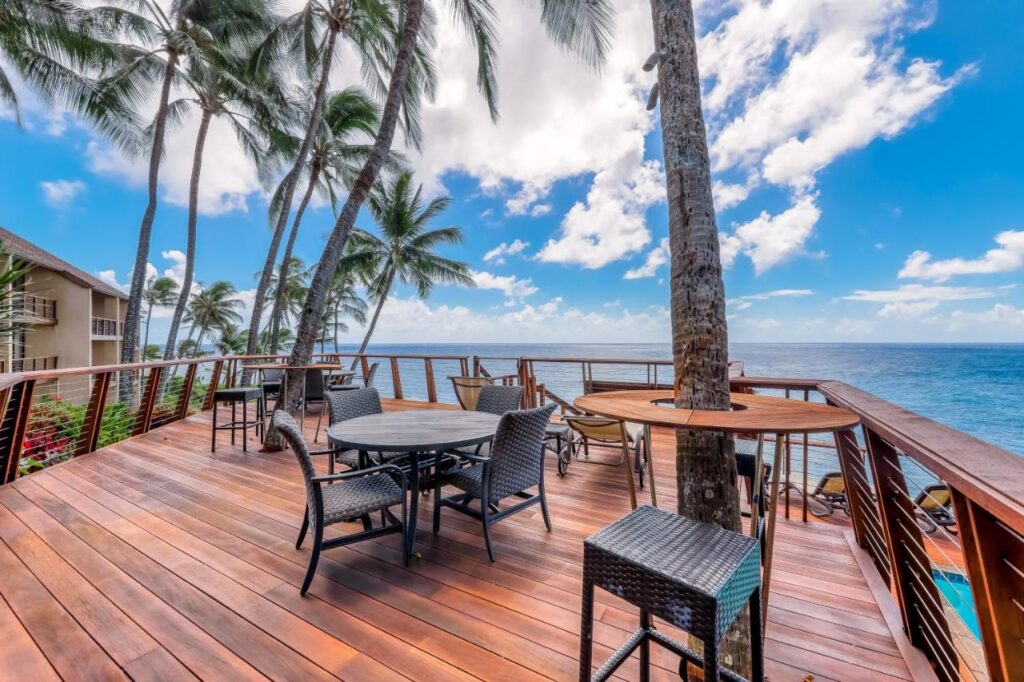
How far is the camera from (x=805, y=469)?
2.50 metres

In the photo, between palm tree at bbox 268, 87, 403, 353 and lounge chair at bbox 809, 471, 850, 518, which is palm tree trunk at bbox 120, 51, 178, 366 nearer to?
palm tree at bbox 268, 87, 403, 353

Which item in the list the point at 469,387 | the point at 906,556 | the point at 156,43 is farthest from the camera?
the point at 156,43

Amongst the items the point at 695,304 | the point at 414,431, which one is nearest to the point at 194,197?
the point at 414,431

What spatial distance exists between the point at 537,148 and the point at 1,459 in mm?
8768

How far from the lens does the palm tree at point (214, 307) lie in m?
20.2

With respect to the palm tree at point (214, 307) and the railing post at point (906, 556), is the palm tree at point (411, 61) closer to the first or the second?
the railing post at point (906, 556)

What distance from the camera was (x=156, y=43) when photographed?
8.32m

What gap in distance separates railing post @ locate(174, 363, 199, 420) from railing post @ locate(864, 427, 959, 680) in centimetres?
726

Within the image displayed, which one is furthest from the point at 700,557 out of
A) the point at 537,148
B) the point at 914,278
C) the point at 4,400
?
the point at 914,278

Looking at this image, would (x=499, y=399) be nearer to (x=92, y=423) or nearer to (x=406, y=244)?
(x=92, y=423)

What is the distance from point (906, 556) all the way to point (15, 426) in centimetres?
578

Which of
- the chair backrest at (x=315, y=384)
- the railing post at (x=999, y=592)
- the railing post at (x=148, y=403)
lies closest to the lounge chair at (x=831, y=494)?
the railing post at (x=999, y=592)

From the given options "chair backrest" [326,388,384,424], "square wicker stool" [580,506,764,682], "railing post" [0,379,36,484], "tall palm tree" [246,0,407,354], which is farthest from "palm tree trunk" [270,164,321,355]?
"square wicker stool" [580,506,764,682]

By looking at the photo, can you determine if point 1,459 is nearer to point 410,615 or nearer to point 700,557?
point 410,615
